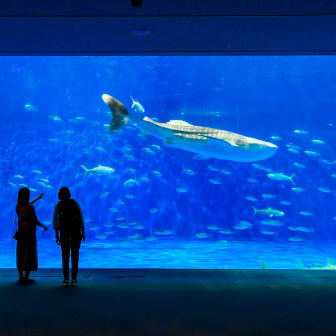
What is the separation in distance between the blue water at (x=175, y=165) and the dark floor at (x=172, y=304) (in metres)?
4.54

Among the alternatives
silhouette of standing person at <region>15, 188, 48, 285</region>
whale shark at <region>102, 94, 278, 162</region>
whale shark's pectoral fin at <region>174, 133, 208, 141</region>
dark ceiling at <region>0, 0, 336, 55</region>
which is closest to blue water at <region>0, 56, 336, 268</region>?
whale shark at <region>102, 94, 278, 162</region>

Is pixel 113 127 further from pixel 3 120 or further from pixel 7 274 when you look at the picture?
pixel 3 120

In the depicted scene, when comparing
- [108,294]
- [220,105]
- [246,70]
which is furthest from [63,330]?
[220,105]

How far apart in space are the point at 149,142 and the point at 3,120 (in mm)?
8257

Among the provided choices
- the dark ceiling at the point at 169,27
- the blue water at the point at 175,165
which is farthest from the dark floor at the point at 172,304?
the blue water at the point at 175,165

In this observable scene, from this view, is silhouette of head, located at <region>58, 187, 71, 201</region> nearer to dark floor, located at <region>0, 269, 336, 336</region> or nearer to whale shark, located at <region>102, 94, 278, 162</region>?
dark floor, located at <region>0, 269, 336, 336</region>

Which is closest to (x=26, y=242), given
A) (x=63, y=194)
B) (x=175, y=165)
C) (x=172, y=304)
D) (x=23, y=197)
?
(x=23, y=197)

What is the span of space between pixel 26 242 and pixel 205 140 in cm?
549

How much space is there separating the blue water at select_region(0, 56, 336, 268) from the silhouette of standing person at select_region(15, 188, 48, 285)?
4798 mm

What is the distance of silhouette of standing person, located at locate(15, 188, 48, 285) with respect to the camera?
3.81 meters

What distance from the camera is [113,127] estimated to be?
20.1ft

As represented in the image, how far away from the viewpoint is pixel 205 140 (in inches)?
338

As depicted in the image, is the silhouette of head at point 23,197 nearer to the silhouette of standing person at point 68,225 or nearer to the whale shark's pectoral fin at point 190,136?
the silhouette of standing person at point 68,225

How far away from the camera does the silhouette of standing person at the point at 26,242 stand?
12.5ft
